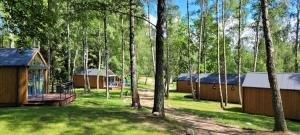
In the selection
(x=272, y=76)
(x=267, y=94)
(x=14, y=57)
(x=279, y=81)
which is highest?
(x=14, y=57)

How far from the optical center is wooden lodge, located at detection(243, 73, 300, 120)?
27.1 metres

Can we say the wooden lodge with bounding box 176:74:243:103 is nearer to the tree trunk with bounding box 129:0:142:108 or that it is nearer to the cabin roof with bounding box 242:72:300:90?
the cabin roof with bounding box 242:72:300:90

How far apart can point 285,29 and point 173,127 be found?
28396 mm

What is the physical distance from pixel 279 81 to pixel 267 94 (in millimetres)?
1467

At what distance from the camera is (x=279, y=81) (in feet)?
94.3

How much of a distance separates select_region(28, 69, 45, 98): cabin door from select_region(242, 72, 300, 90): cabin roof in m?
17.6

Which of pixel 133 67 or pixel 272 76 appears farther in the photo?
pixel 133 67

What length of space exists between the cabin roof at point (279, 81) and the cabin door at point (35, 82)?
1763 centimetres

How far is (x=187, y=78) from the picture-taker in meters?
57.9

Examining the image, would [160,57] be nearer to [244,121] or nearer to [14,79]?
[244,121]

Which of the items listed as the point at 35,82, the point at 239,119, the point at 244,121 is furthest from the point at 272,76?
the point at 35,82

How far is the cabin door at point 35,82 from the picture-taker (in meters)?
22.8

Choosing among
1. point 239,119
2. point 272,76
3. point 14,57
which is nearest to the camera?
point 272,76

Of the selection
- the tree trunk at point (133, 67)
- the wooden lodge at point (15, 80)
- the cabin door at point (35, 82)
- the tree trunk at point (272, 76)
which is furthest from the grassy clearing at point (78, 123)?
the cabin door at point (35, 82)
